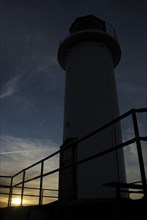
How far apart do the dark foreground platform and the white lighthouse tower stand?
148 centimetres

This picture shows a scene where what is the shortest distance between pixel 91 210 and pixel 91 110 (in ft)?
14.8

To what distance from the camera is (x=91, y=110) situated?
756 cm

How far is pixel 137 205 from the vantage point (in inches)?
106

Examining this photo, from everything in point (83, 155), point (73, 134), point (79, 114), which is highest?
point (79, 114)

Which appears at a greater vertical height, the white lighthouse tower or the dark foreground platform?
the white lighthouse tower

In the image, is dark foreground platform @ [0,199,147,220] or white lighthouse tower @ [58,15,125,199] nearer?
dark foreground platform @ [0,199,147,220]

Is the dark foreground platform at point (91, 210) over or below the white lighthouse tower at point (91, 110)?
below

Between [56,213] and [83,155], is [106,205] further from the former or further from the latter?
[83,155]

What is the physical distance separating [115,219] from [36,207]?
1.98 meters

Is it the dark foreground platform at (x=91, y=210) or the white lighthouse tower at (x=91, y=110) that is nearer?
the dark foreground platform at (x=91, y=210)

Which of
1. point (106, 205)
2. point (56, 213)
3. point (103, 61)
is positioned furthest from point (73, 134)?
point (106, 205)

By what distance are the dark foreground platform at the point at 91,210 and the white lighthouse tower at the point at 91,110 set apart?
4.87 ft

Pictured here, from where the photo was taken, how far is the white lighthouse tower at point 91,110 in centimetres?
659

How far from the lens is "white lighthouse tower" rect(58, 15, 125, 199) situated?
6.59m
